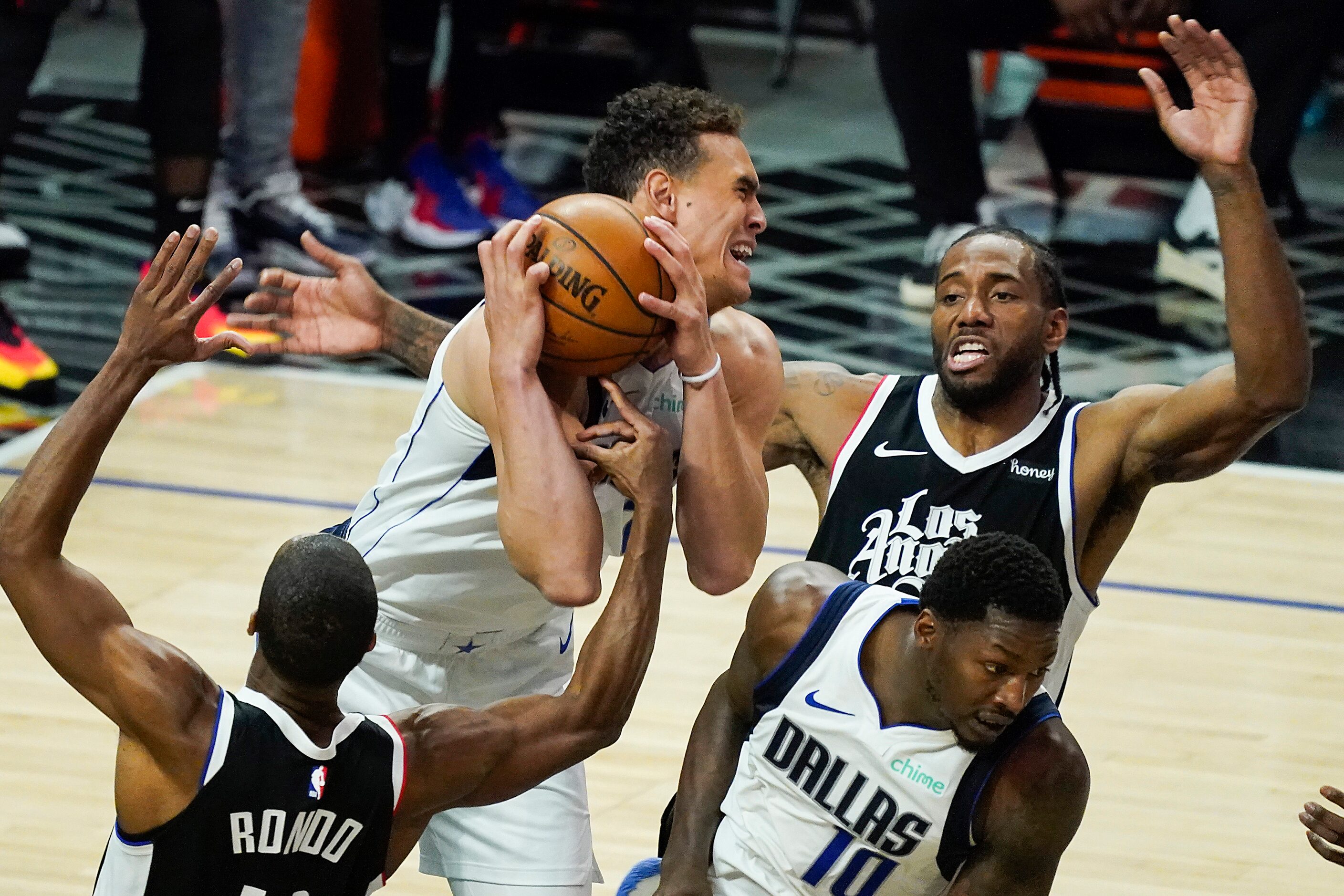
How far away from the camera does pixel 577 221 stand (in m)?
3.48

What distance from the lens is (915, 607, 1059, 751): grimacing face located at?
3.49 m

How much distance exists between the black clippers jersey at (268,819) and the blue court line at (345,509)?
152 inches

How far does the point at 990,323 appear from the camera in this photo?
427 centimetres

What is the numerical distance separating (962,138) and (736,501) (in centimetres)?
666

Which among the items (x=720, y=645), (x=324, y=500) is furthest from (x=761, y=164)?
(x=720, y=645)

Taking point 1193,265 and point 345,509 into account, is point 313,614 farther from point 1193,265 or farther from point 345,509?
point 1193,265

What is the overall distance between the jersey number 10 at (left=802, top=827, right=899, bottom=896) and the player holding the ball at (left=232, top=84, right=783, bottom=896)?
0.48 m

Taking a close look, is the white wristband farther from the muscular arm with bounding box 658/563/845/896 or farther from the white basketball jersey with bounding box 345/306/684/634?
the muscular arm with bounding box 658/563/845/896

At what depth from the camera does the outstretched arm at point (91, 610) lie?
9.89ft

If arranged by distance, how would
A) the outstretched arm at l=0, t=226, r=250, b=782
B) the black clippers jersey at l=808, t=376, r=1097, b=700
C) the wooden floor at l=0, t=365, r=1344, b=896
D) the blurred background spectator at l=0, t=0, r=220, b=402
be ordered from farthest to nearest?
the blurred background spectator at l=0, t=0, r=220, b=402
the wooden floor at l=0, t=365, r=1344, b=896
the black clippers jersey at l=808, t=376, r=1097, b=700
the outstretched arm at l=0, t=226, r=250, b=782

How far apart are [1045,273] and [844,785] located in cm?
128

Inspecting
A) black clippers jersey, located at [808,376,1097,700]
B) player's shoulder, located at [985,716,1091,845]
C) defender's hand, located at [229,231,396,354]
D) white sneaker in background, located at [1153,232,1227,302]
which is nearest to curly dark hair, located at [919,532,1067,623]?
player's shoulder, located at [985,716,1091,845]

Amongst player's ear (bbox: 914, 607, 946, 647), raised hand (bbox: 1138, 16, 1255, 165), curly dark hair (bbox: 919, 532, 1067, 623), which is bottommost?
player's ear (bbox: 914, 607, 946, 647)

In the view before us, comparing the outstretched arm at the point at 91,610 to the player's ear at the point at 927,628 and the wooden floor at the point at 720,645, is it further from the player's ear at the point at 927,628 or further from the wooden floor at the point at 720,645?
the wooden floor at the point at 720,645
